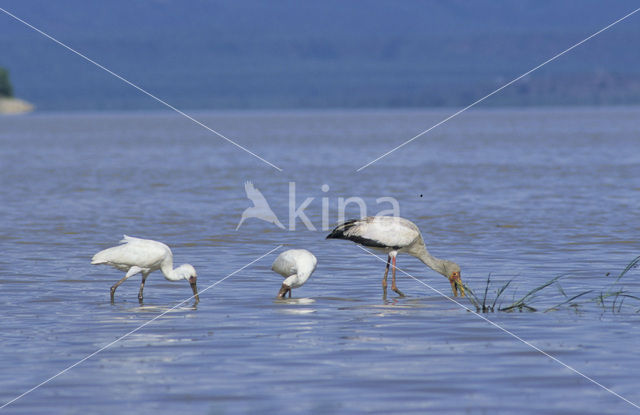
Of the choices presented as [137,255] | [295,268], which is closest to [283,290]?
[295,268]

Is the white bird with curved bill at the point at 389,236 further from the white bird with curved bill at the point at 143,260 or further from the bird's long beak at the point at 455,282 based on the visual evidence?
the white bird with curved bill at the point at 143,260

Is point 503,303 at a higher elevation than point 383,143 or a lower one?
lower

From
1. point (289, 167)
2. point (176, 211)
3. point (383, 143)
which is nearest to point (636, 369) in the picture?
point (176, 211)

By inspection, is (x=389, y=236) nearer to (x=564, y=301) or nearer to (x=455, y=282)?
(x=455, y=282)

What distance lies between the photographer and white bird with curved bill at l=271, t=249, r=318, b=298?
15.5 m

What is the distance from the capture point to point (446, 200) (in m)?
31.2

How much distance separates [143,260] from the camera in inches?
600

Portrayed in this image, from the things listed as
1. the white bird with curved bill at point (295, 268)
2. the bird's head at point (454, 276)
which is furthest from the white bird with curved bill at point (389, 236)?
the white bird with curved bill at point (295, 268)

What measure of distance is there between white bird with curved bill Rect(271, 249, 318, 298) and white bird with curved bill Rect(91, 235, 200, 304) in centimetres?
114

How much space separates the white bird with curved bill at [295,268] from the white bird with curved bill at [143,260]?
44.9 inches

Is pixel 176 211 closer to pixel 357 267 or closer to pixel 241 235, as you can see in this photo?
pixel 241 235

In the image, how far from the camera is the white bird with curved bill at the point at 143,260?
15234 millimetres

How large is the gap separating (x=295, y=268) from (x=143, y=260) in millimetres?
1911

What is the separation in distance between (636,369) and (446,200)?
65.6ft
